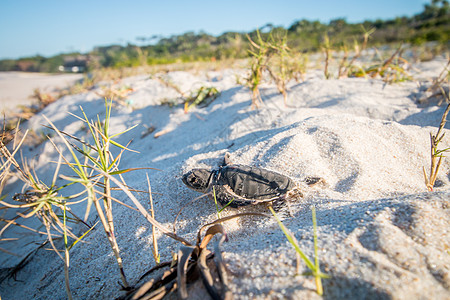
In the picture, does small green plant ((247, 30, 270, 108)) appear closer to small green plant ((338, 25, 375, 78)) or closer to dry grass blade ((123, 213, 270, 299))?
small green plant ((338, 25, 375, 78))

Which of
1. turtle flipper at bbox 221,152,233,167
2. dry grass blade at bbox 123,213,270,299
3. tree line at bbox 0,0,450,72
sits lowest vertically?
dry grass blade at bbox 123,213,270,299

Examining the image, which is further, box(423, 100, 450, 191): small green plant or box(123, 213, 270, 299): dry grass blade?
box(423, 100, 450, 191): small green plant

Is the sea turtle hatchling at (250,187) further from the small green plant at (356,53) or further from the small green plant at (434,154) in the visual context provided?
the small green plant at (356,53)

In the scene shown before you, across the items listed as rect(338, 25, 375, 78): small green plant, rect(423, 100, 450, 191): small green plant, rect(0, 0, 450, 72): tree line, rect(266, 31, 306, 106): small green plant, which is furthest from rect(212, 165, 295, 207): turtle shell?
rect(0, 0, 450, 72): tree line

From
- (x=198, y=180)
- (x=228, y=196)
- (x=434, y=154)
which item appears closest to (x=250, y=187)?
(x=228, y=196)

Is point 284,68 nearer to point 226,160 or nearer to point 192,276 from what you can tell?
point 226,160

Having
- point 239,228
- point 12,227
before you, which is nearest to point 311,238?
point 239,228
